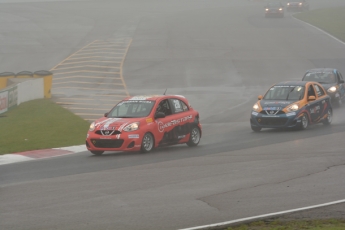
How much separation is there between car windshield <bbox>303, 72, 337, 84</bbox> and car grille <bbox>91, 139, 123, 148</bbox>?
43.9ft

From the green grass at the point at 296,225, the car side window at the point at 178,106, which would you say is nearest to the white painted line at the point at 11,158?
the car side window at the point at 178,106

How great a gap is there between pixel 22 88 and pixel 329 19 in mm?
43423

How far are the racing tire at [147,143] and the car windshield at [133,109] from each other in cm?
62

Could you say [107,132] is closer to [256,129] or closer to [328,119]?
[256,129]

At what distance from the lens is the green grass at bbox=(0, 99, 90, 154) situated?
18516 mm

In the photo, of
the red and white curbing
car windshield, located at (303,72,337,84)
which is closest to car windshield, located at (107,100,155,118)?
the red and white curbing

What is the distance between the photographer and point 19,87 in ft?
86.0

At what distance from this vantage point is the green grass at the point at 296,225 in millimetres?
7644

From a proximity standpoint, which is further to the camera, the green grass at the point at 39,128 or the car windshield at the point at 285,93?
Answer: the car windshield at the point at 285,93

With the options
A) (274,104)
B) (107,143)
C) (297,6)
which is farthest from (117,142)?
(297,6)

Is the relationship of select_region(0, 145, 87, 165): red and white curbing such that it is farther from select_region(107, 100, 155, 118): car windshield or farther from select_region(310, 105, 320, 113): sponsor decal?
select_region(310, 105, 320, 113): sponsor decal

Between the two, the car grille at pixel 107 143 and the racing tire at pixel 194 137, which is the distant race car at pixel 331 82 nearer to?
the racing tire at pixel 194 137

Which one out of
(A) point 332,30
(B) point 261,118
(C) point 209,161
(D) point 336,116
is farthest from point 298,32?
(C) point 209,161

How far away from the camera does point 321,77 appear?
26.9 meters
